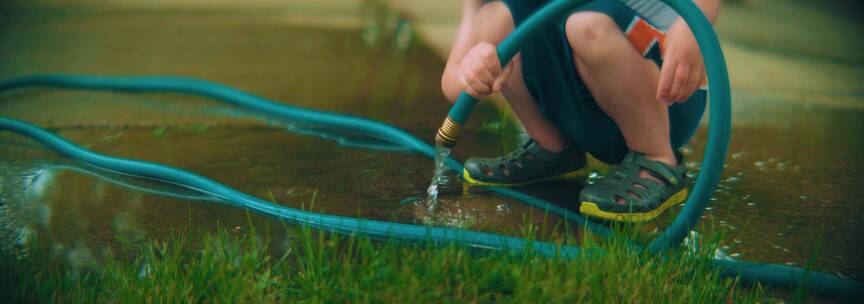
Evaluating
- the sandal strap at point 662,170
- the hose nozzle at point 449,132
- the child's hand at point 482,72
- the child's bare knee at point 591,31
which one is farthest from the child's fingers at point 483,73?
the sandal strap at point 662,170

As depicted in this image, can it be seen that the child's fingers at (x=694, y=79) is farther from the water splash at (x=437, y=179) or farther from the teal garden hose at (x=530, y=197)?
the water splash at (x=437, y=179)

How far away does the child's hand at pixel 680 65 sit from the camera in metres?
1.73

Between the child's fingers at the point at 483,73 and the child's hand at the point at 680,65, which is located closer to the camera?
the child's hand at the point at 680,65

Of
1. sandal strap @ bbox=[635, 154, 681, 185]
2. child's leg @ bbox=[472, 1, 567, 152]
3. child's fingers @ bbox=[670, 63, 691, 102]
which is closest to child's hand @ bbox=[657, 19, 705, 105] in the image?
child's fingers @ bbox=[670, 63, 691, 102]

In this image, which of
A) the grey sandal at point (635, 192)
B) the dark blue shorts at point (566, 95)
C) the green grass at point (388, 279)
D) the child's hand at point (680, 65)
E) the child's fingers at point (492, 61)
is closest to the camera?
the green grass at point (388, 279)

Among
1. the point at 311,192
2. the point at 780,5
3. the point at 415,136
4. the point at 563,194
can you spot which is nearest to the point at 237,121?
the point at 415,136

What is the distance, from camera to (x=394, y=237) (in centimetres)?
173

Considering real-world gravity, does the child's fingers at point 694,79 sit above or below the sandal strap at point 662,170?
above

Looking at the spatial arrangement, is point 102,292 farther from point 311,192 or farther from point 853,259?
point 853,259

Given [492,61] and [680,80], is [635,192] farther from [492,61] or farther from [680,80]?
[492,61]

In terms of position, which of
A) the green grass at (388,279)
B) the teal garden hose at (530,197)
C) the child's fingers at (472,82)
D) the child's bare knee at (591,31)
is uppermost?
the child's bare knee at (591,31)

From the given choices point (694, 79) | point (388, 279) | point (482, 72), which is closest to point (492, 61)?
point (482, 72)

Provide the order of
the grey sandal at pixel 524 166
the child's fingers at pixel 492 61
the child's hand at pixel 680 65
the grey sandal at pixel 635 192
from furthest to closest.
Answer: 1. the grey sandal at pixel 524 166
2. the grey sandal at pixel 635 192
3. the child's fingers at pixel 492 61
4. the child's hand at pixel 680 65

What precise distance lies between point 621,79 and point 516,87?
294 mm
